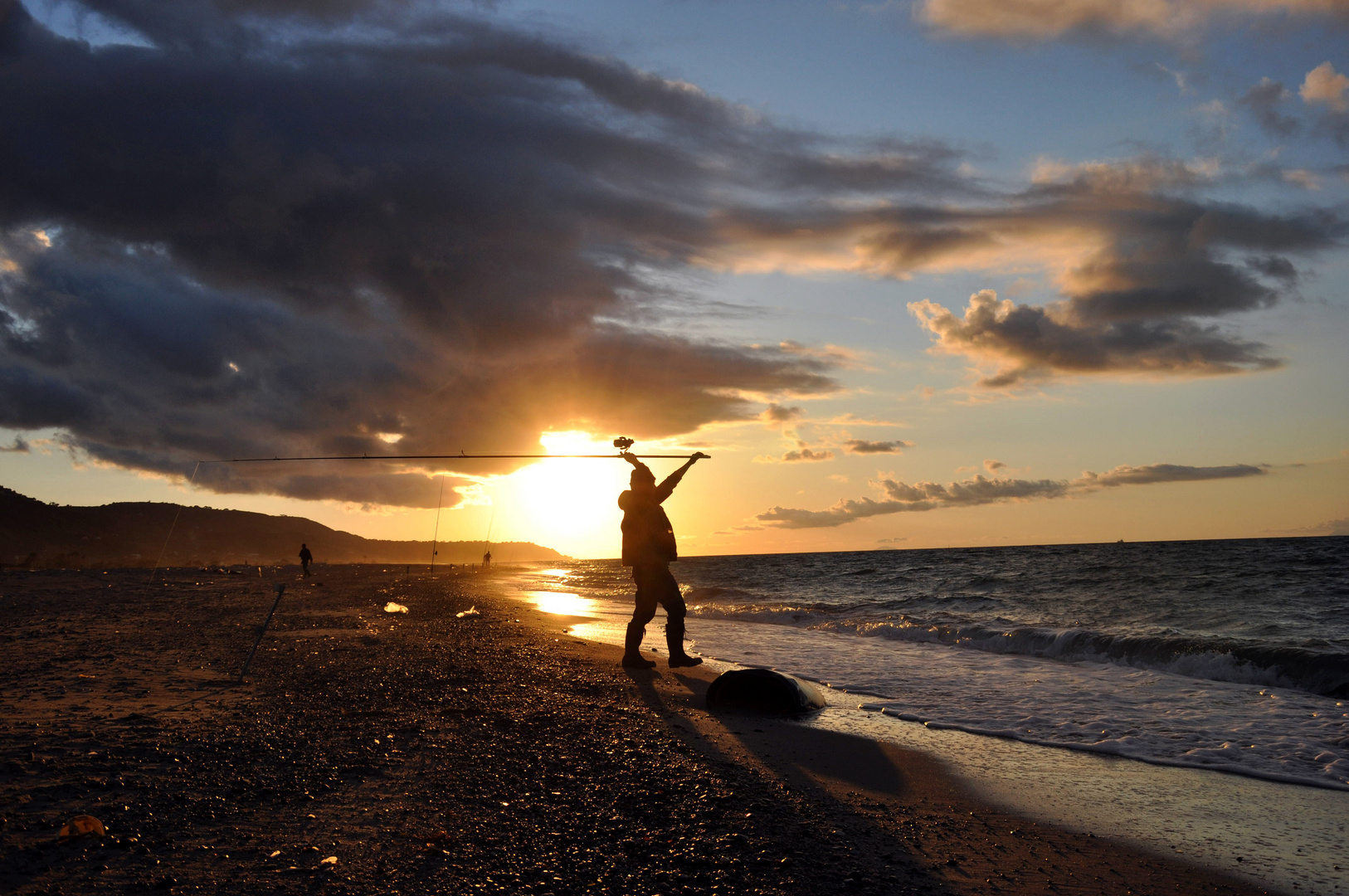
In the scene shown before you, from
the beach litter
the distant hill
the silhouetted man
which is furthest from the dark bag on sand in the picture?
the distant hill

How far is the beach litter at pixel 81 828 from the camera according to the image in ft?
12.6

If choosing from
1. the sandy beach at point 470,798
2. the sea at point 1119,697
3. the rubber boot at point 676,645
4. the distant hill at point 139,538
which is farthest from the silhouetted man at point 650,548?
the distant hill at point 139,538

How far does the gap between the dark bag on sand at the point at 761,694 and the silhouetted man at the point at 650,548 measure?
2153mm

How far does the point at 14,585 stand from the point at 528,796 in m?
31.9

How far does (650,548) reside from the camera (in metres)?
10.6

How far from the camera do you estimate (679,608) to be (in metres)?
11.0

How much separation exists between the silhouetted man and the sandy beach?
1.61 metres

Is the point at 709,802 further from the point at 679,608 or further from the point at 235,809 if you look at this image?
the point at 679,608

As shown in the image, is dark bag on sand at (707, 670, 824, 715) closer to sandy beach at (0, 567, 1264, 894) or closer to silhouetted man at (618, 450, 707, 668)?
sandy beach at (0, 567, 1264, 894)

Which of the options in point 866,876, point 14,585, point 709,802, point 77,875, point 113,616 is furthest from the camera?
point 14,585

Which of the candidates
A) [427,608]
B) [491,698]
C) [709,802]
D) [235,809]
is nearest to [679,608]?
[491,698]

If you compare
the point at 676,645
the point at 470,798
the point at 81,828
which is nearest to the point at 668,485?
the point at 676,645

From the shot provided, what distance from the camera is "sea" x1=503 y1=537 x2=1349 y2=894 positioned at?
5.33 m

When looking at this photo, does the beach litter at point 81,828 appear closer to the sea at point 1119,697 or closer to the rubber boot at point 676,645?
the sea at point 1119,697
